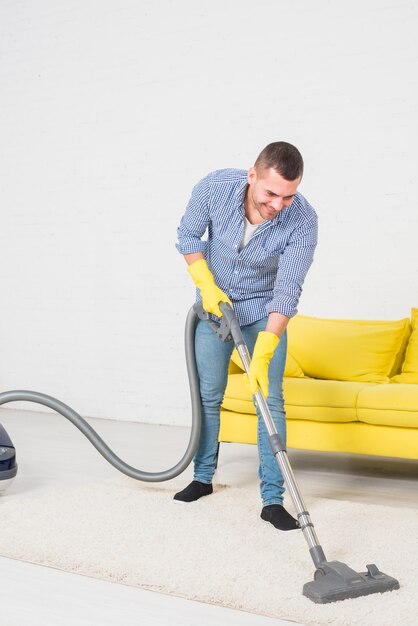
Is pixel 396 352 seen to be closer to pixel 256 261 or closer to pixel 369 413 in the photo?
pixel 369 413

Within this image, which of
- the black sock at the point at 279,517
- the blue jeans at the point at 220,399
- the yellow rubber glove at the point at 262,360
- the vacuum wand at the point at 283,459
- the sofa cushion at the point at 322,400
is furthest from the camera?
the sofa cushion at the point at 322,400

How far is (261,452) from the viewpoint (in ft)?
Answer: 8.92

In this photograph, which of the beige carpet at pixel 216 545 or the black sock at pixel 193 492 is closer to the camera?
the beige carpet at pixel 216 545

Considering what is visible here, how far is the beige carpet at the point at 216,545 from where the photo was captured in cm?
194

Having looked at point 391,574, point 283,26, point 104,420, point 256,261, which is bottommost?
point 104,420

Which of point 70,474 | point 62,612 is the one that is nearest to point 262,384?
point 62,612

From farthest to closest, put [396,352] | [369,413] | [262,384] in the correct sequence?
[396,352]
[369,413]
[262,384]

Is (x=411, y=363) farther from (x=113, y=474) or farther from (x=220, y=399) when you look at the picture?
(x=113, y=474)

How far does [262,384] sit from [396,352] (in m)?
1.39

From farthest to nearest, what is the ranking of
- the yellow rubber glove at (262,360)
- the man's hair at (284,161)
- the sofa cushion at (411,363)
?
the sofa cushion at (411,363) < the yellow rubber glove at (262,360) < the man's hair at (284,161)

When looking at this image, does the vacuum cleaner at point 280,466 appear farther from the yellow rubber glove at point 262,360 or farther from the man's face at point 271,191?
the man's face at point 271,191

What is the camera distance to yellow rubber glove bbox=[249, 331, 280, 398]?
241 cm

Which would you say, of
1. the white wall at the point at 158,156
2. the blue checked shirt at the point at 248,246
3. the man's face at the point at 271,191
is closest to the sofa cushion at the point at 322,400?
the blue checked shirt at the point at 248,246

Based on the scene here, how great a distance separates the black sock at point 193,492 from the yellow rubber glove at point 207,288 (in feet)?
2.14
